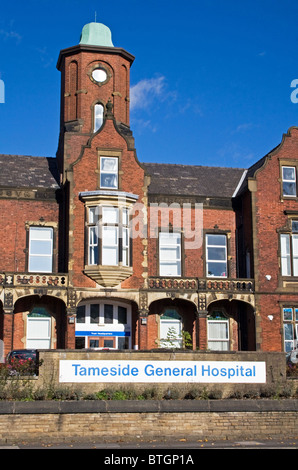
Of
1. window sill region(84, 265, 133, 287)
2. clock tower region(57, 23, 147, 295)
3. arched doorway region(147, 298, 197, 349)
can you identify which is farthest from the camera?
arched doorway region(147, 298, 197, 349)

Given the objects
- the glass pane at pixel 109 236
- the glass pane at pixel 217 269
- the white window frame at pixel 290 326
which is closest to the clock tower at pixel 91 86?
the glass pane at pixel 109 236

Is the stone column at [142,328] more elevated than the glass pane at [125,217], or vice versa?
the glass pane at [125,217]

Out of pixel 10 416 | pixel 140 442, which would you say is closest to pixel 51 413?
pixel 10 416

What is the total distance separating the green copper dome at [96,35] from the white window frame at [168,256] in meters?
11.6

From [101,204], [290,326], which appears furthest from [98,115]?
[290,326]

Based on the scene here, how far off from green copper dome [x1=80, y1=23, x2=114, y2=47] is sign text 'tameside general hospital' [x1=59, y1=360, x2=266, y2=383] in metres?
22.4

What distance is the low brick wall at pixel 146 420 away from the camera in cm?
1742

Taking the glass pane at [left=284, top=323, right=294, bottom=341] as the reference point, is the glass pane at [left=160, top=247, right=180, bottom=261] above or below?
above

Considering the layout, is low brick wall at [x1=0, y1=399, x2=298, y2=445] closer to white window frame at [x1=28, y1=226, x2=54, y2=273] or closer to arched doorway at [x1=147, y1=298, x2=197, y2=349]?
arched doorway at [x1=147, y1=298, x2=197, y2=349]

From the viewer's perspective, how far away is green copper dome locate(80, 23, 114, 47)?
37250 millimetres

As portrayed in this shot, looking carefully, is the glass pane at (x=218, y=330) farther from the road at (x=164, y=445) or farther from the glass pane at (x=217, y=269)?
the road at (x=164, y=445)

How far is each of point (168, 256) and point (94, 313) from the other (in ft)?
15.4

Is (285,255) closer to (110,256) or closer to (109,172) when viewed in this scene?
(110,256)

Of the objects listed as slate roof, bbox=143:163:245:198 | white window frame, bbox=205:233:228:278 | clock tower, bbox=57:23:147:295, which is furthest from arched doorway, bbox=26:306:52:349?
white window frame, bbox=205:233:228:278
